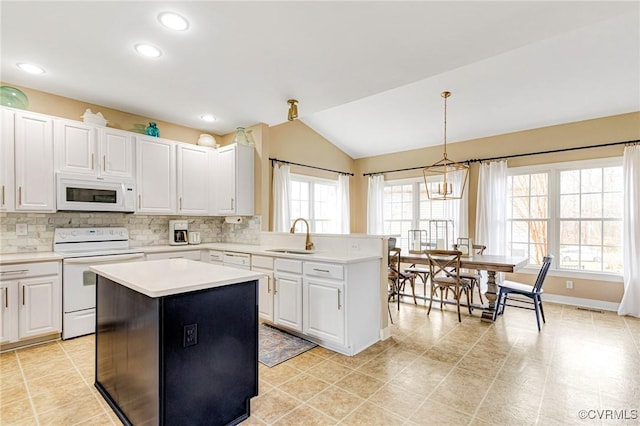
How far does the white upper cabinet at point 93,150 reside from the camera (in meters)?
3.42

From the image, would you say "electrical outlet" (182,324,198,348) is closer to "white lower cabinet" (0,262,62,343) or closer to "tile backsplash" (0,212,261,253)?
"white lower cabinet" (0,262,62,343)

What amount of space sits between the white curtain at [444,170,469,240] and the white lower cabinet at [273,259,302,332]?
11.0 ft

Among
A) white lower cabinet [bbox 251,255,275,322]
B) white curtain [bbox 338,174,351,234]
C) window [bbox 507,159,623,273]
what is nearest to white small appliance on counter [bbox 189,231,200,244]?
white lower cabinet [bbox 251,255,275,322]

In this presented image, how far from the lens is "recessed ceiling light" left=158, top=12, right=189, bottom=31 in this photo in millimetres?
2146

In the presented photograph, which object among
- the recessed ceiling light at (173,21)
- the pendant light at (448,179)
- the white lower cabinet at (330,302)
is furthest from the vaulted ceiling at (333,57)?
the white lower cabinet at (330,302)

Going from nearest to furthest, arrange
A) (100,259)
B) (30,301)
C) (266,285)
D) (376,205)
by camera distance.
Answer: (30,301), (100,259), (266,285), (376,205)

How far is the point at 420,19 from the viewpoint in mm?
2154

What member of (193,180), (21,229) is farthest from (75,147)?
(193,180)

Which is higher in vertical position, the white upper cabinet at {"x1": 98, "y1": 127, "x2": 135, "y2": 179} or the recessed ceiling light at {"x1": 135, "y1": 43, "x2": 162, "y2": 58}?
the recessed ceiling light at {"x1": 135, "y1": 43, "x2": 162, "y2": 58}

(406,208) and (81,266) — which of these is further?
(406,208)

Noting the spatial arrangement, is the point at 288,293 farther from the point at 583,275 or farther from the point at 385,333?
the point at 583,275

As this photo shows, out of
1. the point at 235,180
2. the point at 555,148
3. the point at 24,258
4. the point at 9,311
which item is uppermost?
the point at 555,148

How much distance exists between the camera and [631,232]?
4098 millimetres

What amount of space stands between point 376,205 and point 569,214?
10.5 ft
